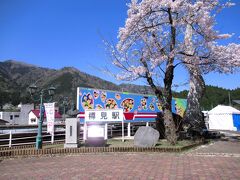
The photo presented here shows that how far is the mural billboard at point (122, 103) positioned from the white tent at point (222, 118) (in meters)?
13.3

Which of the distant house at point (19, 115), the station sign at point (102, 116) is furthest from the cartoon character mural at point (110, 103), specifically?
the distant house at point (19, 115)

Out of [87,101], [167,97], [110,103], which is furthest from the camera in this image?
[110,103]

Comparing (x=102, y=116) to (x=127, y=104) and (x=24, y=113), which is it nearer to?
(x=127, y=104)

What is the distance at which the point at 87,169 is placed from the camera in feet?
25.1

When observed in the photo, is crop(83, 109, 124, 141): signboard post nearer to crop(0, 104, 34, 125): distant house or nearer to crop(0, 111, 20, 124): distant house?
crop(0, 104, 34, 125): distant house

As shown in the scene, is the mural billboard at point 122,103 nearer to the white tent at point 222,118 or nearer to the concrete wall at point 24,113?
the white tent at point 222,118

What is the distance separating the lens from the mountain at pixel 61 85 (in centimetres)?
7603

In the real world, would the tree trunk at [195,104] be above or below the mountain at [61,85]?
below

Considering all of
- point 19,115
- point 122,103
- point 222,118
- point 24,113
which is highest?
point 24,113

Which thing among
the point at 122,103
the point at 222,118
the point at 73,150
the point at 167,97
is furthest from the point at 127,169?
the point at 222,118

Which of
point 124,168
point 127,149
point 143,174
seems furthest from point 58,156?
point 143,174

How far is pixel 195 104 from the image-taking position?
1919 centimetres

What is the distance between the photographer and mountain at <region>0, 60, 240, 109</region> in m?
76.0

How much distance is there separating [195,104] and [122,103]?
522 centimetres
